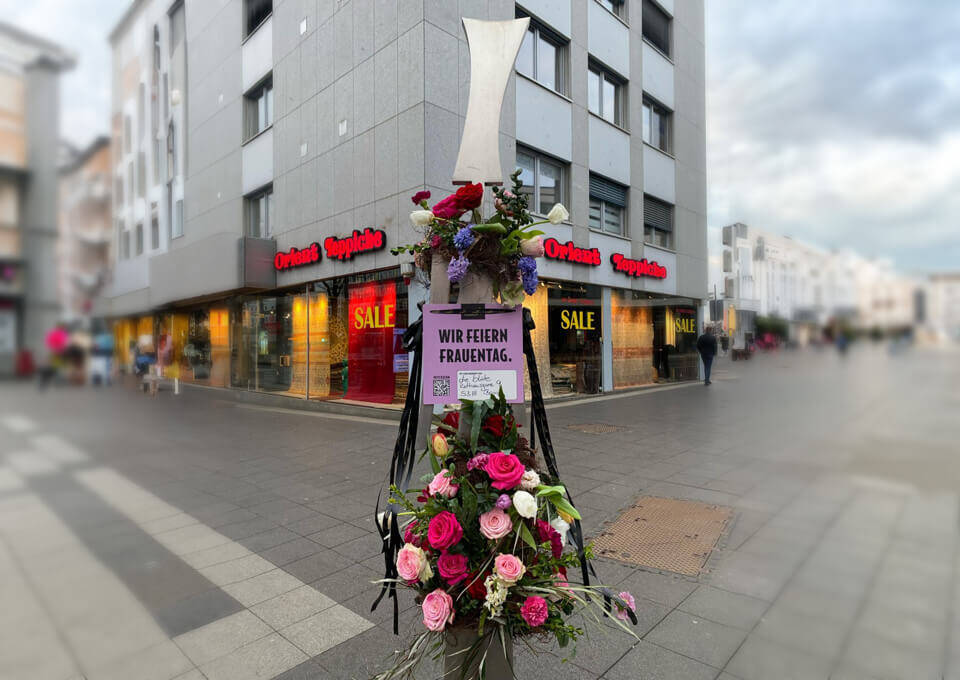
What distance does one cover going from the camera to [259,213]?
1941 millimetres

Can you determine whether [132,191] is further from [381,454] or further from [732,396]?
[732,396]

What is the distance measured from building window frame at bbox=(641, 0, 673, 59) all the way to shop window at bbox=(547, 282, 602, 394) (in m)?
0.91

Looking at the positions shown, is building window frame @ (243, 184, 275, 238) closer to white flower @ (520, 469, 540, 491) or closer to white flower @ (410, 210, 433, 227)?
white flower @ (410, 210, 433, 227)

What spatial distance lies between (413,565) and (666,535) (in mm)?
1778

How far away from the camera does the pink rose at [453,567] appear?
1178 millimetres

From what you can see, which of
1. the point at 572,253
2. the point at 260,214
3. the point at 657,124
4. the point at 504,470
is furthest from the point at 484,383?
the point at 260,214

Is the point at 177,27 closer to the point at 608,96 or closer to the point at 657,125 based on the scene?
the point at 608,96

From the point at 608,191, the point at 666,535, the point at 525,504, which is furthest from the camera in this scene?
the point at 666,535

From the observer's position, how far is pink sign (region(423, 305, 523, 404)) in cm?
126

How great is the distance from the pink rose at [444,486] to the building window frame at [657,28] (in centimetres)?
164

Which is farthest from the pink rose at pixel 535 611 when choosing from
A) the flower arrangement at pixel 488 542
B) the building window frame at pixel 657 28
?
the building window frame at pixel 657 28

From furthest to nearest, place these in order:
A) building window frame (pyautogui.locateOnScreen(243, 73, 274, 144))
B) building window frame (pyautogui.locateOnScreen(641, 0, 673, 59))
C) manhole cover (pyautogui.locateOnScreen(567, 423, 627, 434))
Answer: manhole cover (pyautogui.locateOnScreen(567, 423, 627, 434))
building window frame (pyautogui.locateOnScreen(243, 73, 274, 144))
building window frame (pyautogui.locateOnScreen(641, 0, 673, 59))

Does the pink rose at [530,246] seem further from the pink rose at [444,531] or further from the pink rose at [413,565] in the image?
the pink rose at [413,565]

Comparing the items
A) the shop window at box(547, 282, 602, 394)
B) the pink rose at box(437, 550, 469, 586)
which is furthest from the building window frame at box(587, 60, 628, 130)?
the pink rose at box(437, 550, 469, 586)
